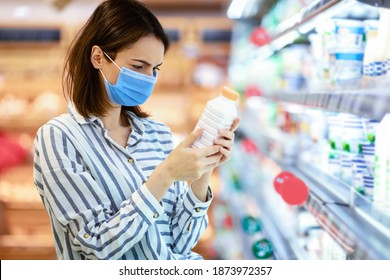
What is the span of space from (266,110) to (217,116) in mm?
2305

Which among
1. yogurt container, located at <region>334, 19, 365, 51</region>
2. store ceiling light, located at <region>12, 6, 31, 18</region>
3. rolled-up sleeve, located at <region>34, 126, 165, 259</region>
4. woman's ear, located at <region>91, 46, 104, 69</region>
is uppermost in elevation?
yogurt container, located at <region>334, 19, 365, 51</region>

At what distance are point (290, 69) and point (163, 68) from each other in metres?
1.95

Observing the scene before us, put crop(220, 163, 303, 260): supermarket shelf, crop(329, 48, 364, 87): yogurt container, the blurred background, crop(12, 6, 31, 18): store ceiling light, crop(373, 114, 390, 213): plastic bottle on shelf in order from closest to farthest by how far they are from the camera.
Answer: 1. crop(373, 114, 390, 213): plastic bottle on shelf
2. the blurred background
3. crop(329, 48, 364, 87): yogurt container
4. crop(220, 163, 303, 260): supermarket shelf
5. crop(12, 6, 31, 18): store ceiling light

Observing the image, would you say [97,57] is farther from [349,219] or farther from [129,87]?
[349,219]

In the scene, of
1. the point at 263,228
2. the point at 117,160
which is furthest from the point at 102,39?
the point at 263,228

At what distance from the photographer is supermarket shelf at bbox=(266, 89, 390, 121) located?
1266 millimetres

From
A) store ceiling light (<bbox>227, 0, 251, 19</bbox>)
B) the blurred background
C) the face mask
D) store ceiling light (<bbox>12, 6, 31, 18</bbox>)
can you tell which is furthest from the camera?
store ceiling light (<bbox>12, 6, 31, 18</bbox>)

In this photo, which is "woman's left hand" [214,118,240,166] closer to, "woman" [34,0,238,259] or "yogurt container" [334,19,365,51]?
"woman" [34,0,238,259]

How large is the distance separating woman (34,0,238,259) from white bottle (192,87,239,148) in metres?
0.02

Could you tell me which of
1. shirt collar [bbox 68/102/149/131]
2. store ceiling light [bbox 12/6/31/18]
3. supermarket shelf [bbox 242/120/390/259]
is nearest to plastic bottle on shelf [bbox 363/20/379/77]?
supermarket shelf [bbox 242/120/390/259]

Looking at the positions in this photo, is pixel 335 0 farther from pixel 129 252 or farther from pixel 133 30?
pixel 129 252

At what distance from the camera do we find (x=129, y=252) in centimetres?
141

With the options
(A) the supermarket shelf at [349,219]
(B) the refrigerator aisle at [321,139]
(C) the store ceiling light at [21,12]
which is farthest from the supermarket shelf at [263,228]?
(C) the store ceiling light at [21,12]
